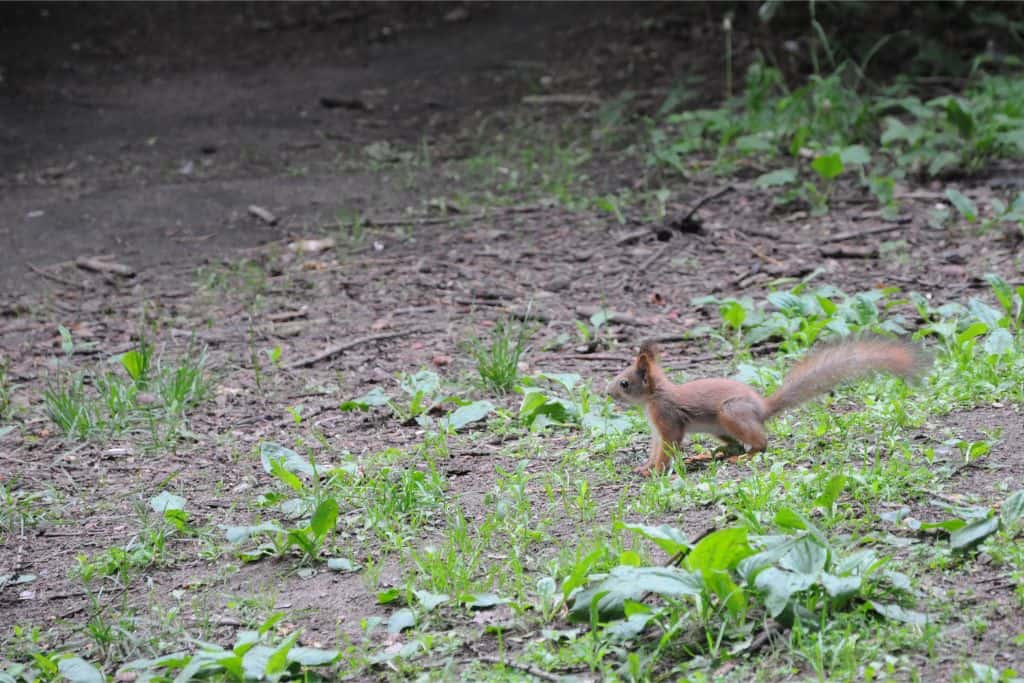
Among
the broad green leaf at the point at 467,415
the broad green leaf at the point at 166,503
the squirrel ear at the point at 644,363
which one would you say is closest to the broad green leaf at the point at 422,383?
the broad green leaf at the point at 467,415

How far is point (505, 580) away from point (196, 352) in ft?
10.4

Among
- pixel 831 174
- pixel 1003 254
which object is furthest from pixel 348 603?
pixel 831 174

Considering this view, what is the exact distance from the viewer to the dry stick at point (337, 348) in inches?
238

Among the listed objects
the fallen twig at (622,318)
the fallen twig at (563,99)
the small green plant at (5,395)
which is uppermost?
the fallen twig at (563,99)

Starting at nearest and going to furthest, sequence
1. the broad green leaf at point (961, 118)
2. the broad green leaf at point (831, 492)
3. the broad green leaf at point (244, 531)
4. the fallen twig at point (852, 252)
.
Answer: the broad green leaf at point (831, 492), the broad green leaf at point (244, 531), the fallen twig at point (852, 252), the broad green leaf at point (961, 118)

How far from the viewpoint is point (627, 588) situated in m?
3.21

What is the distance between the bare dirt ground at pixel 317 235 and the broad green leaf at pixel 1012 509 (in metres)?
0.28

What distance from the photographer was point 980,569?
3.31 m

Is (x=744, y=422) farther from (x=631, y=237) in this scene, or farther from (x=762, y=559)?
(x=631, y=237)

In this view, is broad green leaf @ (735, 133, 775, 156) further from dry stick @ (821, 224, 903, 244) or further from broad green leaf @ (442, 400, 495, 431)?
broad green leaf @ (442, 400, 495, 431)

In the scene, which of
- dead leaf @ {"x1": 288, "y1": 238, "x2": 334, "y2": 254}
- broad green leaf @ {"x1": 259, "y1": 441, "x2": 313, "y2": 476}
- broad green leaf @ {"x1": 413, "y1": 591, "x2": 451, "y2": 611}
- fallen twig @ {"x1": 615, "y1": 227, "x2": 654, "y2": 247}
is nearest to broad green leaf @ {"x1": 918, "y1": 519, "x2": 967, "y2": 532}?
broad green leaf @ {"x1": 413, "y1": 591, "x2": 451, "y2": 611}

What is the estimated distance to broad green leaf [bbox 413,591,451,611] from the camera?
3.49 metres

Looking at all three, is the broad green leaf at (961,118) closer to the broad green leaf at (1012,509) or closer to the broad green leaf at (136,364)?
the broad green leaf at (1012,509)

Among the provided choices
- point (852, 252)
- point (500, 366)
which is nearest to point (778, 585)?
point (500, 366)
